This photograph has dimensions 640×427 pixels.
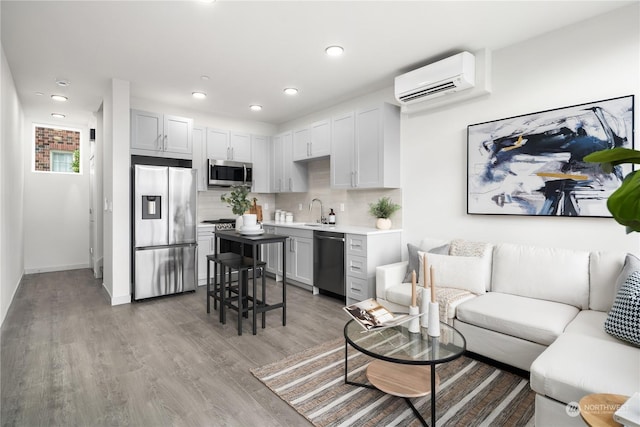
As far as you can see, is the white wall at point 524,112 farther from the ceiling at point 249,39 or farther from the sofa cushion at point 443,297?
the sofa cushion at point 443,297

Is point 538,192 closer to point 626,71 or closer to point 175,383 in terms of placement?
point 626,71

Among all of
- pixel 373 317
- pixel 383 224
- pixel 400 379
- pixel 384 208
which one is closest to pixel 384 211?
pixel 384 208

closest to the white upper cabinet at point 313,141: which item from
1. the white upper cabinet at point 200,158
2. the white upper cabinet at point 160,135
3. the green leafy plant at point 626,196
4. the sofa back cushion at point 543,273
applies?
the white upper cabinet at point 200,158

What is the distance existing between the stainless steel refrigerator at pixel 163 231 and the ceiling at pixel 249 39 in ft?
3.85

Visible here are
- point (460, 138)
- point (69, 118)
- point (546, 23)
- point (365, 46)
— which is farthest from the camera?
point (69, 118)

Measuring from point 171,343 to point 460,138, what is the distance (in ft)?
11.3

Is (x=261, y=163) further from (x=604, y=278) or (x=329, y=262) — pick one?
(x=604, y=278)

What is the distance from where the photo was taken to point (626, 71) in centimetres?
256

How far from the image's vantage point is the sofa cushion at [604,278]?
7.95ft

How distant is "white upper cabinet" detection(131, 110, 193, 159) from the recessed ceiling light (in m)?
2.49

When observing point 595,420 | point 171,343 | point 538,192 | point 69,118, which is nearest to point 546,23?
point 538,192

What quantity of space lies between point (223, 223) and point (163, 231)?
3.22 ft

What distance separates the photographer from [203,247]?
496cm

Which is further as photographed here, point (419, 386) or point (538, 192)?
point (538, 192)
